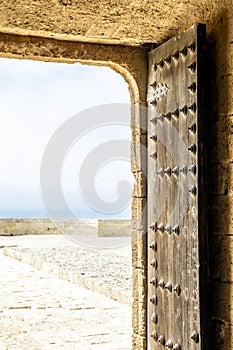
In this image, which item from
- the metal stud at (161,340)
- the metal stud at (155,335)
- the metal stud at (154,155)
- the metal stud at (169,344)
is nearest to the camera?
the metal stud at (169,344)

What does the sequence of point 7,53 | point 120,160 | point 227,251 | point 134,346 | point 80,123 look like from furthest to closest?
point 120,160 < point 80,123 < point 134,346 < point 7,53 < point 227,251

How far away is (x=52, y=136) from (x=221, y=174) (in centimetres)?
394

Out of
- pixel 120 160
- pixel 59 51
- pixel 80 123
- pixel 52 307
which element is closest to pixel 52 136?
pixel 80 123

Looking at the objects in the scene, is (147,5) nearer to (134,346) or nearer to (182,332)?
(182,332)

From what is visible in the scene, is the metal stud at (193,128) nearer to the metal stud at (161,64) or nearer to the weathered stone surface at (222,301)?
the metal stud at (161,64)

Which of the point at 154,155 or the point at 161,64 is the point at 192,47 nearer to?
the point at 161,64

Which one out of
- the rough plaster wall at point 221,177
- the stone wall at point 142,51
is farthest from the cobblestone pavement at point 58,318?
the rough plaster wall at point 221,177

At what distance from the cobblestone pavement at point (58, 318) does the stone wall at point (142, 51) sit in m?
1.11

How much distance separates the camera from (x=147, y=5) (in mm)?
3719

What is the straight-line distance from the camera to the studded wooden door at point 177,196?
11.9ft

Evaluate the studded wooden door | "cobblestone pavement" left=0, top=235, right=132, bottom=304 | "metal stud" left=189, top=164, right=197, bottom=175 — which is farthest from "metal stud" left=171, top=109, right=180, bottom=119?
"cobblestone pavement" left=0, top=235, right=132, bottom=304

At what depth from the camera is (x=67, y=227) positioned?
16734mm

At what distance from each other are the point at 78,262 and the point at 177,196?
6.82 meters

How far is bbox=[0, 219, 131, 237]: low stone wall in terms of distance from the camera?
634 inches
